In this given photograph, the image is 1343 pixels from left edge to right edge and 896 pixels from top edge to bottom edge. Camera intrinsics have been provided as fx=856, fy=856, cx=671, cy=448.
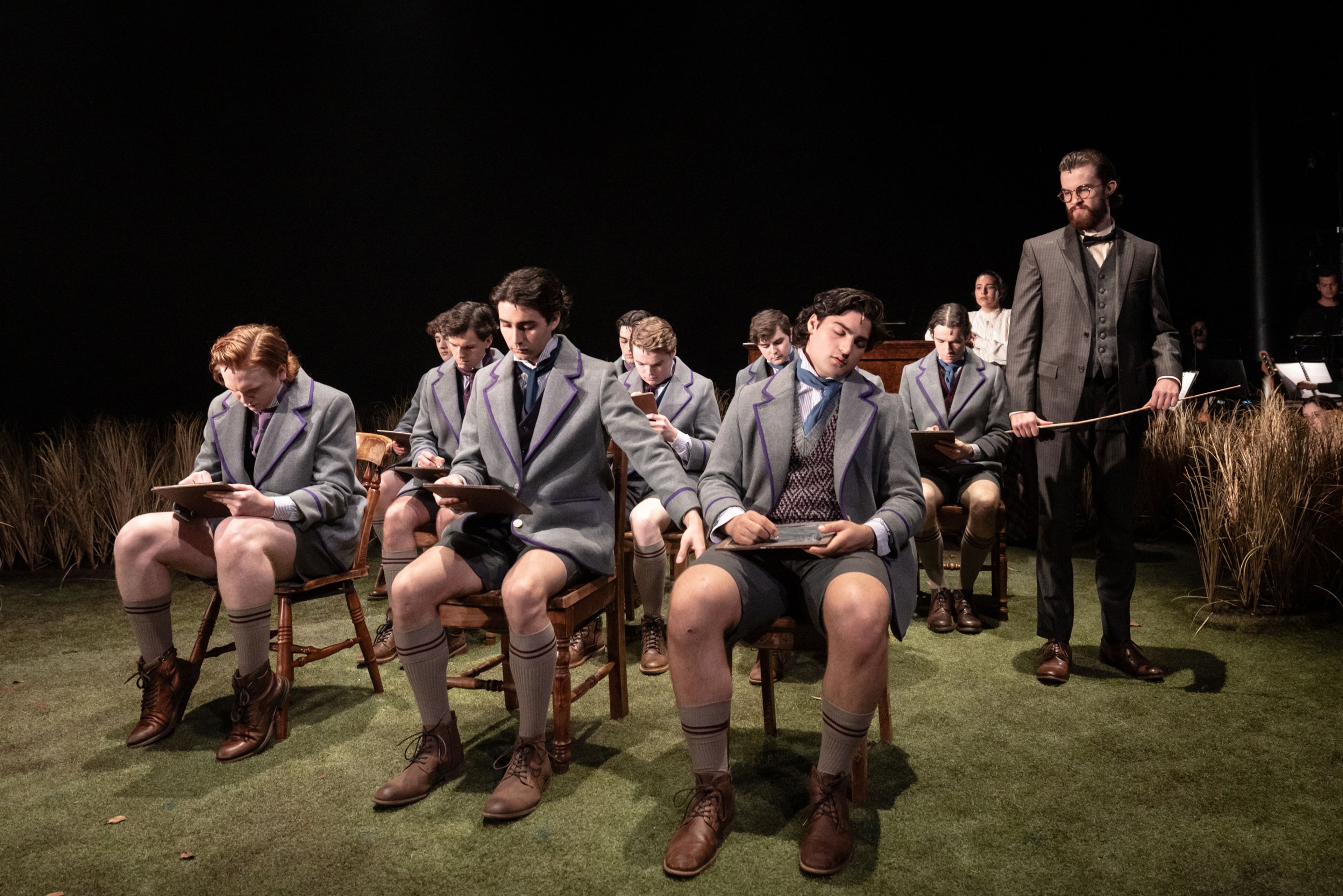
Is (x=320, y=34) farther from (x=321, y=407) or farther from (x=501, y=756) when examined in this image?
(x=501, y=756)

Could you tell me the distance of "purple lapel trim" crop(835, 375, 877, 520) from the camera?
225cm

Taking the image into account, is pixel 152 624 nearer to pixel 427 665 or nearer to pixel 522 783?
pixel 427 665

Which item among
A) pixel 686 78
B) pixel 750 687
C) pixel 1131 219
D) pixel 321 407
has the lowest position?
pixel 750 687

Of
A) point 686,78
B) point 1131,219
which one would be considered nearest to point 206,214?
point 686,78

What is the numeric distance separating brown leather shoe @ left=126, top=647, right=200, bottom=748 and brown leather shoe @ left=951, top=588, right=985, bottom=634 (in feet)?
9.67

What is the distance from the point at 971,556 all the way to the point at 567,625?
2186 millimetres

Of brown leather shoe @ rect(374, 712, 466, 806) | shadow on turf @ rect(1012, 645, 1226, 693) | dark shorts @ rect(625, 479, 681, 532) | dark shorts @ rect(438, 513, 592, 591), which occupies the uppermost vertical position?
dark shorts @ rect(438, 513, 592, 591)

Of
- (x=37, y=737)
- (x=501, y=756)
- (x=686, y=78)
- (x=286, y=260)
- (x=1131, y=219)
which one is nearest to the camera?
(x=501, y=756)

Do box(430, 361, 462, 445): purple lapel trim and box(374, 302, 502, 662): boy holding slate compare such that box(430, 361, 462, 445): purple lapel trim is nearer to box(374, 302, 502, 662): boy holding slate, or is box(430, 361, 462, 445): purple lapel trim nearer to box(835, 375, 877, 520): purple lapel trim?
box(374, 302, 502, 662): boy holding slate

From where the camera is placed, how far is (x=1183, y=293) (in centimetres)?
873

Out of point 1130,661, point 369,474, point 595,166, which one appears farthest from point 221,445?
point 595,166

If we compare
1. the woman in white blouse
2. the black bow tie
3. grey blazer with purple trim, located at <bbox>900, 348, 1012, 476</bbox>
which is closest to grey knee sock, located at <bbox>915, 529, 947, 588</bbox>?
grey blazer with purple trim, located at <bbox>900, 348, 1012, 476</bbox>

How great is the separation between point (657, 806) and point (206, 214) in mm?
6510

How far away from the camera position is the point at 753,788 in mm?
2369
